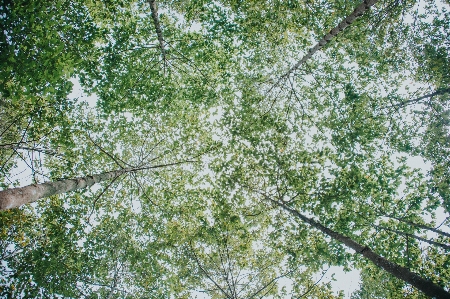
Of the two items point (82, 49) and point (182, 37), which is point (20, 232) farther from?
point (182, 37)

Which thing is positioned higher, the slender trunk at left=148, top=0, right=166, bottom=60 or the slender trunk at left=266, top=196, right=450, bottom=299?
the slender trunk at left=148, top=0, right=166, bottom=60

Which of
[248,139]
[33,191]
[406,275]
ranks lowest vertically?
[406,275]

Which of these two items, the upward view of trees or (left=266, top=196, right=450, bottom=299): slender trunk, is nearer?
(left=266, top=196, right=450, bottom=299): slender trunk

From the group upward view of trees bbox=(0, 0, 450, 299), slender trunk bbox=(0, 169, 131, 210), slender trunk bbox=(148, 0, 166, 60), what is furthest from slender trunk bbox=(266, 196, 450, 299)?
slender trunk bbox=(148, 0, 166, 60)

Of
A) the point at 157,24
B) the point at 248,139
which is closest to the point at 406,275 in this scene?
the point at 248,139

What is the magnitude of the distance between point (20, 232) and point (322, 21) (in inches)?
620

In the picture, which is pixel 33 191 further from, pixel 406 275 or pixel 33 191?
pixel 406 275

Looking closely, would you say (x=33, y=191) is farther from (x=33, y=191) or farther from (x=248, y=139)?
(x=248, y=139)

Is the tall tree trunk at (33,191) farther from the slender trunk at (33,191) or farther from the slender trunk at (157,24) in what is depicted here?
the slender trunk at (157,24)

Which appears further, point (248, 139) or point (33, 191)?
point (248, 139)

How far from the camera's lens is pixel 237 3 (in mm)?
7754

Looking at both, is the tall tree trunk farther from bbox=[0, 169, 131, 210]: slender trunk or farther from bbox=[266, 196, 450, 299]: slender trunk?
bbox=[266, 196, 450, 299]: slender trunk

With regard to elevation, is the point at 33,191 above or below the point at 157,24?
below

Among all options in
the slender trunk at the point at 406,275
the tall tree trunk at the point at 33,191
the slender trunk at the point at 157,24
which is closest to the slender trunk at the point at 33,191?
the tall tree trunk at the point at 33,191
